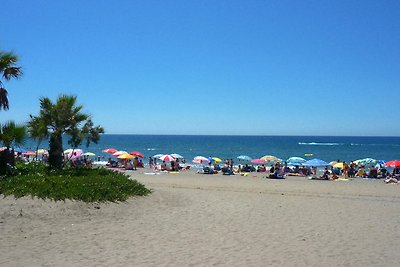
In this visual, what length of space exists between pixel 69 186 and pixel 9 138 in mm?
3206

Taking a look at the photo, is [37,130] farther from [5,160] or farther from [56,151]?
[5,160]

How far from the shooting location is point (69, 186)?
1273 centimetres

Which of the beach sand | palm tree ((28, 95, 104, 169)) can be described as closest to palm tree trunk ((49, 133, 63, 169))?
palm tree ((28, 95, 104, 169))

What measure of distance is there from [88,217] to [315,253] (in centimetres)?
617

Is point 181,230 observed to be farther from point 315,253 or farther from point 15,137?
point 15,137

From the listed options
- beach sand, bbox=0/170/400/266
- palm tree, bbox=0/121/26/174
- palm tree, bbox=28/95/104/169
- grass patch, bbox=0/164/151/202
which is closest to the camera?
beach sand, bbox=0/170/400/266

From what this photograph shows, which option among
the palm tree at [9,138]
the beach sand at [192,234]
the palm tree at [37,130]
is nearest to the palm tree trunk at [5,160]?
the palm tree at [9,138]

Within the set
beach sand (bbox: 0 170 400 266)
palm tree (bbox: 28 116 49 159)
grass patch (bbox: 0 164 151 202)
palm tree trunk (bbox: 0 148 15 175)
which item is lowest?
beach sand (bbox: 0 170 400 266)

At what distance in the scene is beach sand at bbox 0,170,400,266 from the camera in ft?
26.4

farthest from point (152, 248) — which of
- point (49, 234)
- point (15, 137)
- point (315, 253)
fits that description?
point (15, 137)

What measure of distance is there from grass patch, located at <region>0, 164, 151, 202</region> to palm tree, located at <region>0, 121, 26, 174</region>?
58cm

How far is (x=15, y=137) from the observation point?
46.6 feet

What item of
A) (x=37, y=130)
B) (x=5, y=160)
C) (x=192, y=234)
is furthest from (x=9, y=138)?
(x=192, y=234)

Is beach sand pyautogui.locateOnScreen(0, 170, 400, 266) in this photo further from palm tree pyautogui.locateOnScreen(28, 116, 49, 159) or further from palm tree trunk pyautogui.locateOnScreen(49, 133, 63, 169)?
palm tree pyautogui.locateOnScreen(28, 116, 49, 159)
